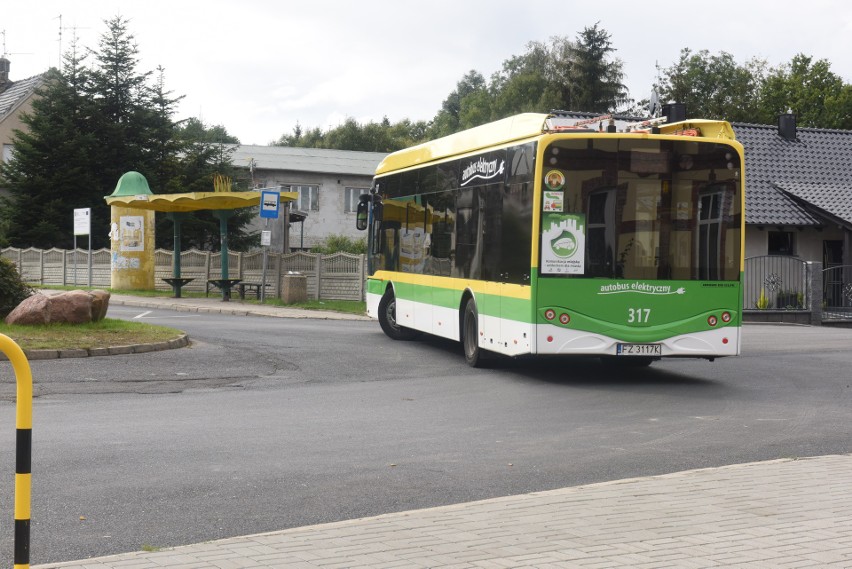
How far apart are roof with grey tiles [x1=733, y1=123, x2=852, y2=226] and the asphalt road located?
21.2 meters

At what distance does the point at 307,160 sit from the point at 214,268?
106 ft

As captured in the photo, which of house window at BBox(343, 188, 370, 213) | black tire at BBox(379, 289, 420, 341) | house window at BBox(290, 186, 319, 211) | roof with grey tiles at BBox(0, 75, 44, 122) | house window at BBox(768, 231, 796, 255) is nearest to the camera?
black tire at BBox(379, 289, 420, 341)

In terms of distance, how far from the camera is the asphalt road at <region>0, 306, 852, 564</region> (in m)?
7.54

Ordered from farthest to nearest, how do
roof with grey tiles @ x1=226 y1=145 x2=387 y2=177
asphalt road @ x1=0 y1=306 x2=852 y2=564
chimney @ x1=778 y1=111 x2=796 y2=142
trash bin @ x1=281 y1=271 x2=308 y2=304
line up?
roof with grey tiles @ x1=226 y1=145 x2=387 y2=177 → chimney @ x1=778 y1=111 x2=796 y2=142 → trash bin @ x1=281 y1=271 x2=308 y2=304 → asphalt road @ x1=0 y1=306 x2=852 y2=564

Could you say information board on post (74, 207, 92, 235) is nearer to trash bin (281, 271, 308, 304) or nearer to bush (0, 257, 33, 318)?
trash bin (281, 271, 308, 304)

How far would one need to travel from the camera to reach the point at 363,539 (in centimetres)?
631

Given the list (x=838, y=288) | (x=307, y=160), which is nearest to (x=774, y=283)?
(x=838, y=288)

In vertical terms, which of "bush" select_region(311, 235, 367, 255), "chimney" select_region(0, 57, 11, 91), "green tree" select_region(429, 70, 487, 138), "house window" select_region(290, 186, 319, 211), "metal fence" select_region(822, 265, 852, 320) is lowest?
"metal fence" select_region(822, 265, 852, 320)

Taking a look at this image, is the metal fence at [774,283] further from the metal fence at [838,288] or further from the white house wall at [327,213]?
the white house wall at [327,213]

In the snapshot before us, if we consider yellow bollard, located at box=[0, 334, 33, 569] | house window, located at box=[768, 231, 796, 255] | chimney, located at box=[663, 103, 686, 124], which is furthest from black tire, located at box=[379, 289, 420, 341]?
house window, located at box=[768, 231, 796, 255]

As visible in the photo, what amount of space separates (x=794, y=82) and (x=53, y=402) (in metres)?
69.7

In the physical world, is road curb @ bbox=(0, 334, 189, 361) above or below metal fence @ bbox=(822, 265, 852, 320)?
below

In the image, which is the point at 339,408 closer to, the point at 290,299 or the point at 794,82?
the point at 290,299

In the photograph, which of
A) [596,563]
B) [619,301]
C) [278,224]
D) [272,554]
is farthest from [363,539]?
[278,224]
